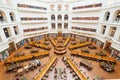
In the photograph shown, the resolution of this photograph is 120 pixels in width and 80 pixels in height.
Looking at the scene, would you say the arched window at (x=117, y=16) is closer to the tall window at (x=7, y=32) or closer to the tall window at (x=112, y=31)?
the tall window at (x=112, y=31)

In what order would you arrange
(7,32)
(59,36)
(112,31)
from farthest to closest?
(59,36) < (7,32) < (112,31)

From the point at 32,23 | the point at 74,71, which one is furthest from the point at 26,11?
the point at 74,71

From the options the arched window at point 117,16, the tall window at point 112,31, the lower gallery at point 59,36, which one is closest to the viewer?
the lower gallery at point 59,36

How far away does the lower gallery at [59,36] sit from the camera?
1310cm

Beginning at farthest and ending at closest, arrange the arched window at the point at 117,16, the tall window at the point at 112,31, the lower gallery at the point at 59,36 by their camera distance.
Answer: the tall window at the point at 112,31, the arched window at the point at 117,16, the lower gallery at the point at 59,36

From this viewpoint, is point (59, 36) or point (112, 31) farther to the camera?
point (59, 36)

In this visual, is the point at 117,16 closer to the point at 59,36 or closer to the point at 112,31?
the point at 112,31

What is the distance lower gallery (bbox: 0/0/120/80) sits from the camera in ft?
43.0

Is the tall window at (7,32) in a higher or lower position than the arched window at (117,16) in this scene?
lower

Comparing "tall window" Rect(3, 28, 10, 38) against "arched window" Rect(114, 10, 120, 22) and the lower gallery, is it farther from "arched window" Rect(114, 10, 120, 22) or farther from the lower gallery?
"arched window" Rect(114, 10, 120, 22)

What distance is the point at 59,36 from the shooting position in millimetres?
31672

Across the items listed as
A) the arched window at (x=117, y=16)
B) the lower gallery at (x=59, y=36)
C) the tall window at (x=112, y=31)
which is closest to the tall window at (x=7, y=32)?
the lower gallery at (x=59, y=36)

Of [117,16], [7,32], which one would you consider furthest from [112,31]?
[7,32]

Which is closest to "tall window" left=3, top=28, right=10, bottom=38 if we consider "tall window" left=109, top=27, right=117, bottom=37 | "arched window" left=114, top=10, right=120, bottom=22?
"tall window" left=109, top=27, right=117, bottom=37
